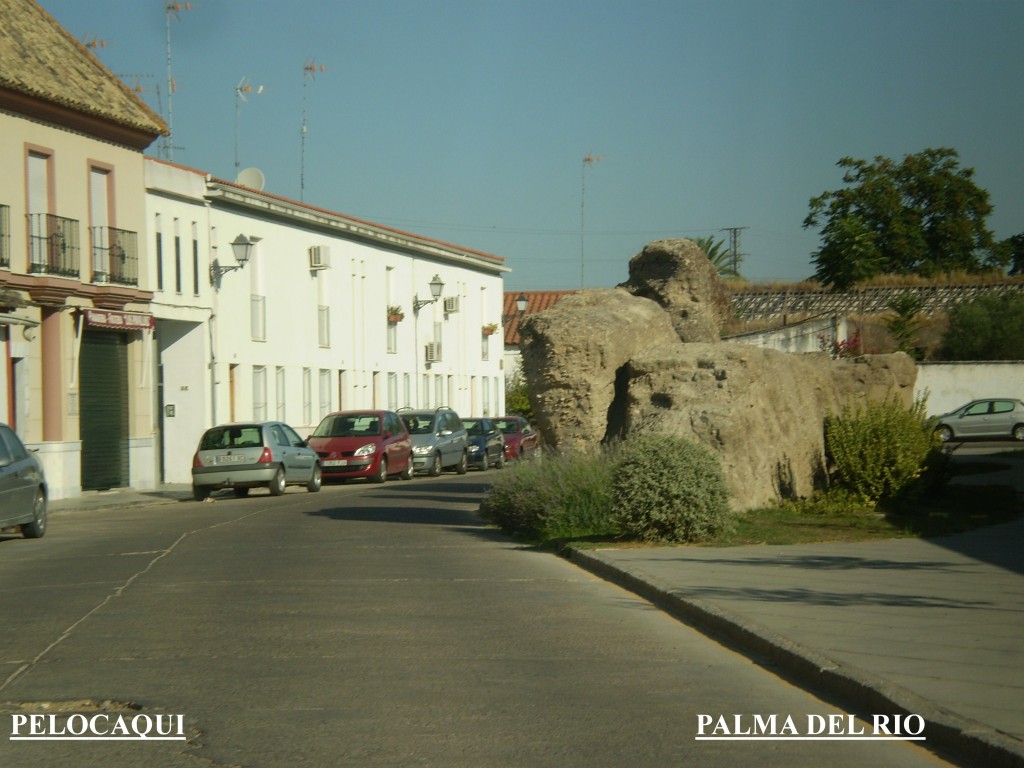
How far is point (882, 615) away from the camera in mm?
9586

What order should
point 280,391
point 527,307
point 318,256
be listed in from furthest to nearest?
point 527,307, point 318,256, point 280,391

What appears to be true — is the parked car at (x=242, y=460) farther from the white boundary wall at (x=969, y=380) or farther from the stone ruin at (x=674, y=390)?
→ the white boundary wall at (x=969, y=380)

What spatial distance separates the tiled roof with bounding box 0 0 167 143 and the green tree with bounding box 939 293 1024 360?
34180 millimetres

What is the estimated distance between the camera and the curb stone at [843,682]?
239 inches

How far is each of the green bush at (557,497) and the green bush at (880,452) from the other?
3.79 metres

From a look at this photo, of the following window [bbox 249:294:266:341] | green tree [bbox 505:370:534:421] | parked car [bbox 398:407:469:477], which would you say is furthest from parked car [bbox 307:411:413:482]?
green tree [bbox 505:370:534:421]

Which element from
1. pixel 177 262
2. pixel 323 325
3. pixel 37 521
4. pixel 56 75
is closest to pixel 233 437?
pixel 177 262

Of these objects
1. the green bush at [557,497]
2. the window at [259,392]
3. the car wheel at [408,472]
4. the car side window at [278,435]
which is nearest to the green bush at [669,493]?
the green bush at [557,497]

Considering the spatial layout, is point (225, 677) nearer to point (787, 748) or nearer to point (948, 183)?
point (787, 748)

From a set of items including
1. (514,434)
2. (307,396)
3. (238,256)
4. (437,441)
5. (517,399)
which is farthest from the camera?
(517,399)

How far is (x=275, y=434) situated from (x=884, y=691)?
2445 centimetres

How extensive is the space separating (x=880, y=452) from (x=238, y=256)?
21534 millimetres

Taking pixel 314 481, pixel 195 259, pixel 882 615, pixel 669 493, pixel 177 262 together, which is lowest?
pixel 314 481

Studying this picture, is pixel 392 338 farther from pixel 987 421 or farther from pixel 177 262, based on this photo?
pixel 987 421
